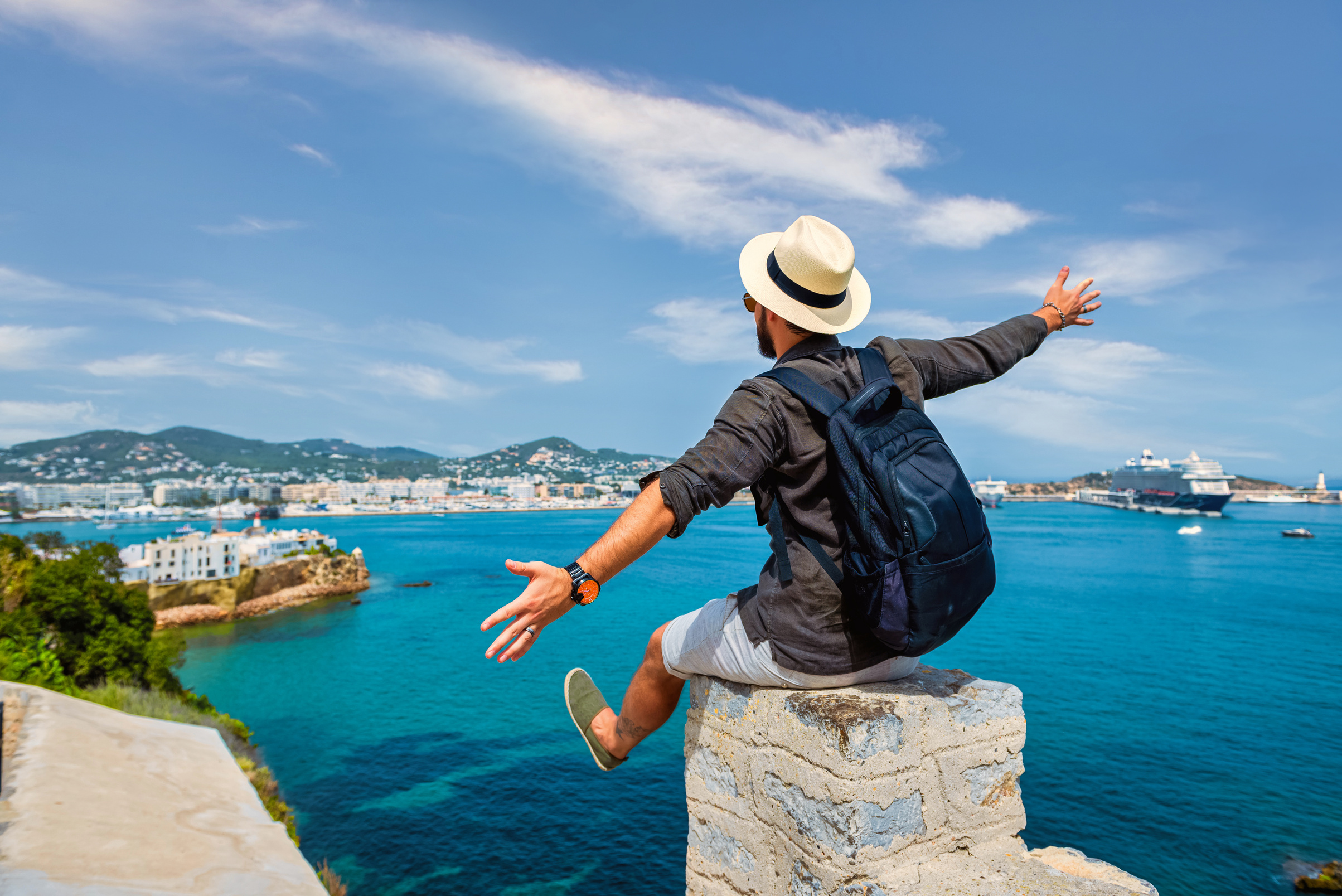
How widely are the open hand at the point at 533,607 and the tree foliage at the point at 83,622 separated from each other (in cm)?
1353

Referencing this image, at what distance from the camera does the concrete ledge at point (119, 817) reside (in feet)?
14.0

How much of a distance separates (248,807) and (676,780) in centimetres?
798

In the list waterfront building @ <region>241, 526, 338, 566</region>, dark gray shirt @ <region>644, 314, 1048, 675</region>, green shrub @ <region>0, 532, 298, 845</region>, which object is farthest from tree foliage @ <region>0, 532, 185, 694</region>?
waterfront building @ <region>241, 526, 338, 566</region>

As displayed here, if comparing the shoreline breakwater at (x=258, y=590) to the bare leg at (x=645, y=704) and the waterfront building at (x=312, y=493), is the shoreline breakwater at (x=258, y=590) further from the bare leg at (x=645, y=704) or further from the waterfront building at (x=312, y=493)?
the waterfront building at (x=312, y=493)

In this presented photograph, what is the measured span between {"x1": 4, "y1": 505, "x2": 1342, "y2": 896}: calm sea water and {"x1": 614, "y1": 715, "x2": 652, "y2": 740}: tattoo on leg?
834cm

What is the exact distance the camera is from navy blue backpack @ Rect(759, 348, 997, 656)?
1.60 m

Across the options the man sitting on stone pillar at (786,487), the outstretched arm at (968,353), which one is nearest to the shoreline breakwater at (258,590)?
the man sitting on stone pillar at (786,487)

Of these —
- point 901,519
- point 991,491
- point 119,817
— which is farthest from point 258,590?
point 991,491

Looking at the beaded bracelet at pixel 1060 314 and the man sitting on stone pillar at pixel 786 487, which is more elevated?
the beaded bracelet at pixel 1060 314

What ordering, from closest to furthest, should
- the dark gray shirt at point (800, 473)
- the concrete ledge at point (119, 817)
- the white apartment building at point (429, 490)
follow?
the dark gray shirt at point (800, 473) → the concrete ledge at point (119, 817) → the white apartment building at point (429, 490)

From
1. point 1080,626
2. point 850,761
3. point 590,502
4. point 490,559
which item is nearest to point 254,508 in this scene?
point 590,502

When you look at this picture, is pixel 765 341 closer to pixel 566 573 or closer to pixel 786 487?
pixel 786 487

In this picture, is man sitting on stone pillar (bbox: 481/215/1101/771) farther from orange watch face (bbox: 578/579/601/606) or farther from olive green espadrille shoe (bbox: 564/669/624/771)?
olive green espadrille shoe (bbox: 564/669/624/771)

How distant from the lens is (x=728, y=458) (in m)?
1.66
